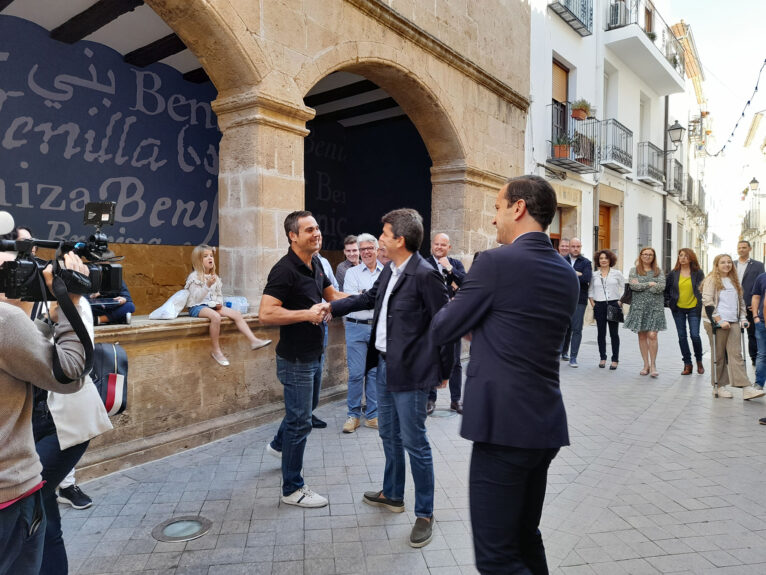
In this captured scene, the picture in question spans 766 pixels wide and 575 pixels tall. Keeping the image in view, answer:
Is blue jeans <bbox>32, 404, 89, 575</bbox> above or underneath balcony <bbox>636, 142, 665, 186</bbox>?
underneath

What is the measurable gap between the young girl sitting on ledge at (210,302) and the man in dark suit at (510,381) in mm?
3189

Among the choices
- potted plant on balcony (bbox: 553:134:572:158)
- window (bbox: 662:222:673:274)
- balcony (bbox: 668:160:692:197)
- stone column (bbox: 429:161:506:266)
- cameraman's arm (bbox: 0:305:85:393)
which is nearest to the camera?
cameraman's arm (bbox: 0:305:85:393)

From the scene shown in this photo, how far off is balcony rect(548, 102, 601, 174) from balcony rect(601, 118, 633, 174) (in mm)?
339

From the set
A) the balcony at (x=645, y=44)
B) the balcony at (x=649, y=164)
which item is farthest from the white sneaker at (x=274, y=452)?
the balcony at (x=649, y=164)

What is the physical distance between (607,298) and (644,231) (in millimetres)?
9356

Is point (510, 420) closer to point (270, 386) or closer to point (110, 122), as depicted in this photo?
point (270, 386)

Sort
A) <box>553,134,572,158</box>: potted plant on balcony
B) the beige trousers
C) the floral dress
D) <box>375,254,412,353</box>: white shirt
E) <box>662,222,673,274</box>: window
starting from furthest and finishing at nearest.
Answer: <box>662,222,673,274</box>: window, <box>553,134,572,158</box>: potted plant on balcony, the floral dress, the beige trousers, <box>375,254,412,353</box>: white shirt

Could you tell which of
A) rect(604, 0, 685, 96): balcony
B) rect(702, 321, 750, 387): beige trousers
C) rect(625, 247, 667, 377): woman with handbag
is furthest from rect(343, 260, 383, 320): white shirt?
rect(604, 0, 685, 96): balcony

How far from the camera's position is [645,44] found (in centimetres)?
1359

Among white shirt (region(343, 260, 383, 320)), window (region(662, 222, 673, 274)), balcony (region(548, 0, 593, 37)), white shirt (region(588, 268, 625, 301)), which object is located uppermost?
balcony (region(548, 0, 593, 37))

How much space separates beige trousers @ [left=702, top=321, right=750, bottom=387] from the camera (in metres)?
6.24

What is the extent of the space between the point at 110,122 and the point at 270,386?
444cm

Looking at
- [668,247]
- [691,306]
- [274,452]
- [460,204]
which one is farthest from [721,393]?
[668,247]

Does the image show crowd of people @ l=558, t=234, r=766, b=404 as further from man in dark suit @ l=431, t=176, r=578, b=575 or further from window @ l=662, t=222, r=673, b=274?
window @ l=662, t=222, r=673, b=274
